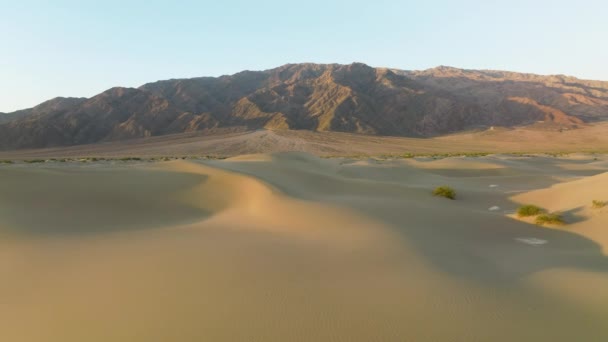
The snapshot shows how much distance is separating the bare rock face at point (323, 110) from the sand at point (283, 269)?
95.8 m

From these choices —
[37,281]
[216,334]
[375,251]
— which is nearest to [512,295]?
[375,251]

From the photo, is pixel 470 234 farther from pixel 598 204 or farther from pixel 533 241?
pixel 598 204

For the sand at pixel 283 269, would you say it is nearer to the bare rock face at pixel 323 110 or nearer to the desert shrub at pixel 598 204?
the desert shrub at pixel 598 204

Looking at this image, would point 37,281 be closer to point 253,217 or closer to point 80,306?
point 80,306

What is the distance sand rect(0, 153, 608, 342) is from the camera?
499cm

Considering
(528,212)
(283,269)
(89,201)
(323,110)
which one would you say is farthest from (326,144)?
(283,269)

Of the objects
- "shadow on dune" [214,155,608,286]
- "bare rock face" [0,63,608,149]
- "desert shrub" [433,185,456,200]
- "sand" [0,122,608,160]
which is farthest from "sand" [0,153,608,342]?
"bare rock face" [0,63,608,149]

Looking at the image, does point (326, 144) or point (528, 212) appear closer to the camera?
point (528, 212)

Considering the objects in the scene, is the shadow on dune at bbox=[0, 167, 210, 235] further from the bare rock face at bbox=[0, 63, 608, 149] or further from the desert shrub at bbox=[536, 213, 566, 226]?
the bare rock face at bbox=[0, 63, 608, 149]

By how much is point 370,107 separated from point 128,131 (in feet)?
209

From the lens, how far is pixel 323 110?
11831 centimetres

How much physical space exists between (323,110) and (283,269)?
113120 mm

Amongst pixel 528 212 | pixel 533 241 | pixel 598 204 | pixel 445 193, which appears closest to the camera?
pixel 533 241

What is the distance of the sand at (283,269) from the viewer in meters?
4.99
